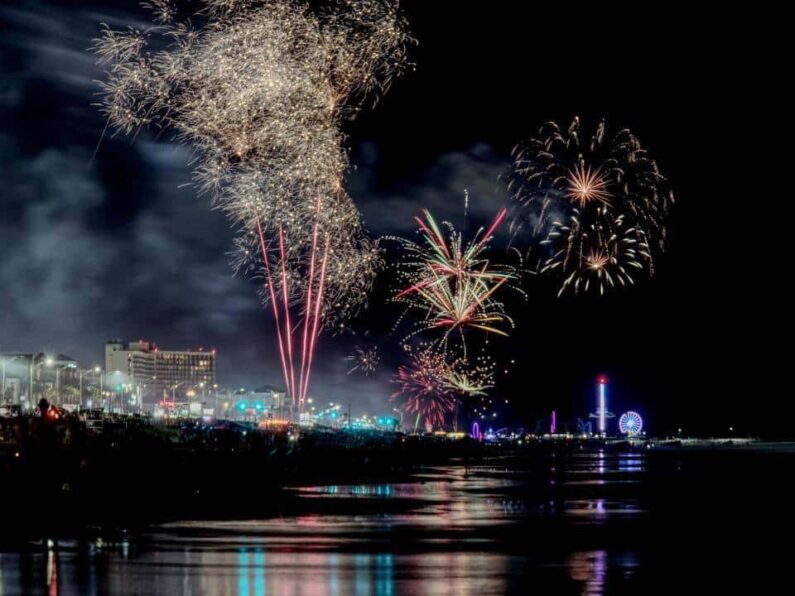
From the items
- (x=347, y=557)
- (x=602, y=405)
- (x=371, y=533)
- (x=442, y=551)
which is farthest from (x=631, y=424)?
(x=347, y=557)

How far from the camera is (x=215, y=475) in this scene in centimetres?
3747

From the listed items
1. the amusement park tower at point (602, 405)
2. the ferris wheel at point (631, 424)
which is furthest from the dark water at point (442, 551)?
the amusement park tower at point (602, 405)

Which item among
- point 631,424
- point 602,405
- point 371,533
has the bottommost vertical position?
point 631,424

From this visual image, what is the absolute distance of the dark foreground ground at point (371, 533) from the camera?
14.4 meters

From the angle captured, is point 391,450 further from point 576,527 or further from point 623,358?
point 623,358

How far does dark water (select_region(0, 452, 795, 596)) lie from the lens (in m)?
14.1

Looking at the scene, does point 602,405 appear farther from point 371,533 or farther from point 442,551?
point 442,551

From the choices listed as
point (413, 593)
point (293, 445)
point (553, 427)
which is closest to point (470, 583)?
point (413, 593)

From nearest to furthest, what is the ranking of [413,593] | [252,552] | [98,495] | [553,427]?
[413,593] → [252,552] → [98,495] → [553,427]

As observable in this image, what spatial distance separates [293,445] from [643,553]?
40.1m

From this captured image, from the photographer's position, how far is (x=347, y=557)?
16.8 metres

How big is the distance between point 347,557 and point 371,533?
3586 millimetres

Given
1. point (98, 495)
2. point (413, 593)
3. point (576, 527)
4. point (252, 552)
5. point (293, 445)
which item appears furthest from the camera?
point (293, 445)

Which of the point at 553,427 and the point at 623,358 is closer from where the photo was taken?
the point at 623,358
